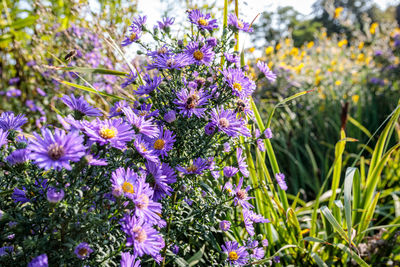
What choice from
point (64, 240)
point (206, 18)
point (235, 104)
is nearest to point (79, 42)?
point (206, 18)

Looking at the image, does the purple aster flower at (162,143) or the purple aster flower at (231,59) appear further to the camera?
the purple aster flower at (231,59)

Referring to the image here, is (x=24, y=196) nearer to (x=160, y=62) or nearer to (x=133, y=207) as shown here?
(x=133, y=207)

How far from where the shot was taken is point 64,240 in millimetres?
677

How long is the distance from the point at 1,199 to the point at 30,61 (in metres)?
2.39

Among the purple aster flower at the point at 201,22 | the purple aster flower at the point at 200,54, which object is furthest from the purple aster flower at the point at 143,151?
the purple aster flower at the point at 201,22

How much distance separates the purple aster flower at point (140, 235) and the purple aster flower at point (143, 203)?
2 cm

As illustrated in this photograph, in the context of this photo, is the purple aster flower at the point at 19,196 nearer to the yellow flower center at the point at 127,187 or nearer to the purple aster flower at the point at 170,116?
the yellow flower center at the point at 127,187

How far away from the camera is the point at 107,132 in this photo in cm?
69

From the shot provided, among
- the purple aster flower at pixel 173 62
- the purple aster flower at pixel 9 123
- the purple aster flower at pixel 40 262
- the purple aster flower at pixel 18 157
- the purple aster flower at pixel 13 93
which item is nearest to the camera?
the purple aster flower at pixel 40 262

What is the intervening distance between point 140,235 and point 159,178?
16 centimetres

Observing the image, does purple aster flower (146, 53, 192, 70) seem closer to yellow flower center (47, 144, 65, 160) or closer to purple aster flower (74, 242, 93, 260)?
yellow flower center (47, 144, 65, 160)

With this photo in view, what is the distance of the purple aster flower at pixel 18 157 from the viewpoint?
2.24 feet

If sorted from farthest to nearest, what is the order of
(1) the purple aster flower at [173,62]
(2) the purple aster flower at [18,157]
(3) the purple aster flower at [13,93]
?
(3) the purple aster flower at [13,93]
(1) the purple aster flower at [173,62]
(2) the purple aster flower at [18,157]

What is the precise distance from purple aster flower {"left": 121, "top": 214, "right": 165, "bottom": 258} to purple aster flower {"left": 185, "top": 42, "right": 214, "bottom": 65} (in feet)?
1.67
